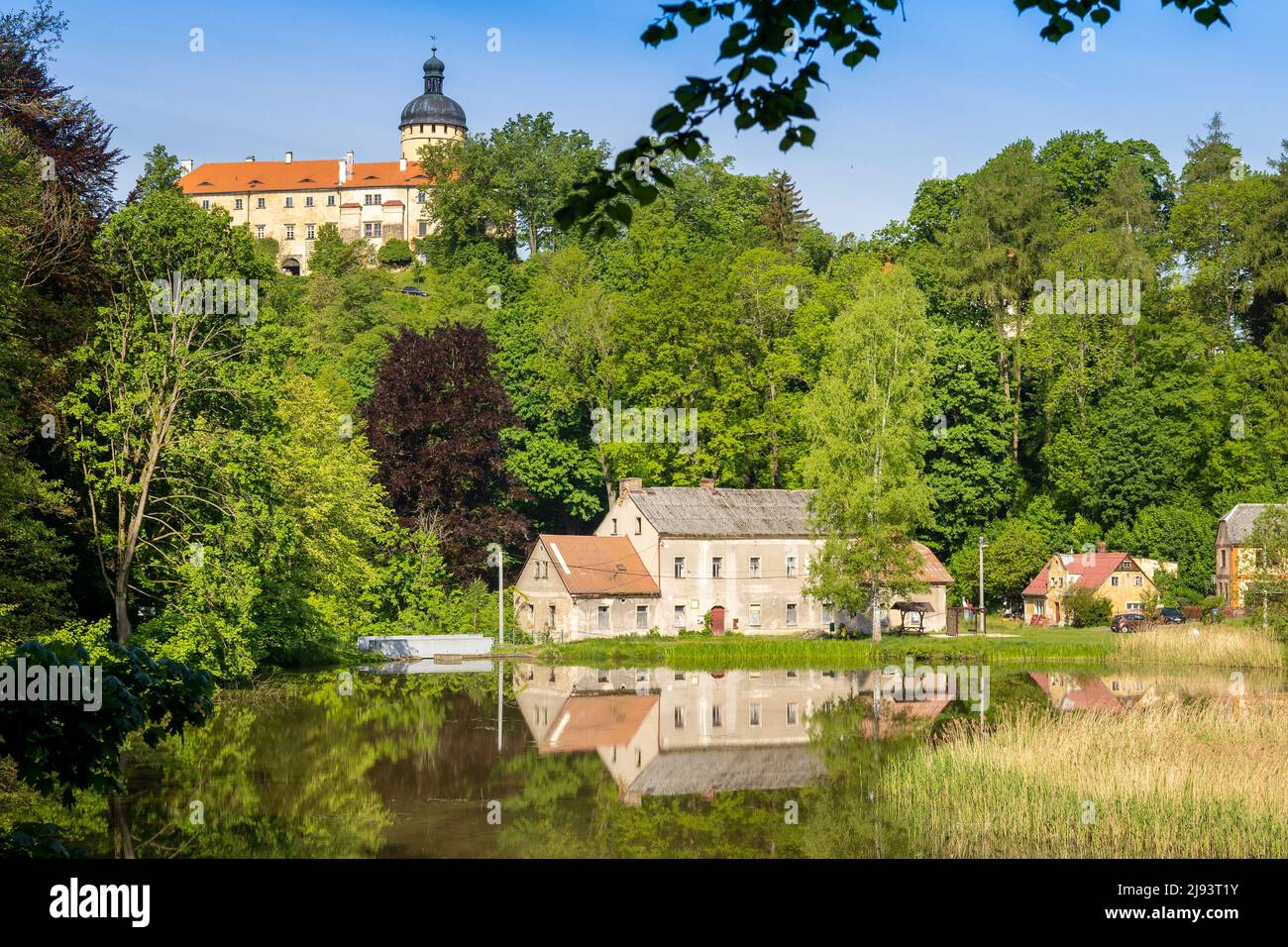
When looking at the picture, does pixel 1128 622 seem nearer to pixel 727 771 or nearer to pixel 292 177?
pixel 727 771

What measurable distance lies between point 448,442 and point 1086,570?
2958 cm

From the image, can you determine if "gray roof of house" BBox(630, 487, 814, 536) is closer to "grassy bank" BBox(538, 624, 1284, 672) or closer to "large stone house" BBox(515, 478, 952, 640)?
"large stone house" BBox(515, 478, 952, 640)

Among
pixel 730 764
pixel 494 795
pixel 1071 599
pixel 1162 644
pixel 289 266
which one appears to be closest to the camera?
pixel 494 795

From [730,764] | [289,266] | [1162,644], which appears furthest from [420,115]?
[730,764]

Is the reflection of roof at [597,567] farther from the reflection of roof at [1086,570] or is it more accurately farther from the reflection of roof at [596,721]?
the reflection of roof at [1086,570]

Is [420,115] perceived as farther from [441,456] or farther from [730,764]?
[730,764]

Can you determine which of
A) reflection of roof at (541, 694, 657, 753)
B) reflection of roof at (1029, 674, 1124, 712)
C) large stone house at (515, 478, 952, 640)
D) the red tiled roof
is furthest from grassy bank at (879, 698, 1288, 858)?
the red tiled roof

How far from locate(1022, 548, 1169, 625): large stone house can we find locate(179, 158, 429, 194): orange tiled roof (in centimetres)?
8819

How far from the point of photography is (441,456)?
201 ft

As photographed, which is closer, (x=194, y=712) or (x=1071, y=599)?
(x=194, y=712)

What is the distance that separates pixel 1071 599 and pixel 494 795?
140 ft

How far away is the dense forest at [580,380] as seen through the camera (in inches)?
1223

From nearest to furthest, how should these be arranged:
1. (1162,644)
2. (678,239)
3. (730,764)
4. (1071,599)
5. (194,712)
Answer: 1. (194,712)
2. (730,764)
3. (1162,644)
4. (1071,599)
5. (678,239)

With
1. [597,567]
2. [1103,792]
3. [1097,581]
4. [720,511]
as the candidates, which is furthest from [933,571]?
[1103,792]
